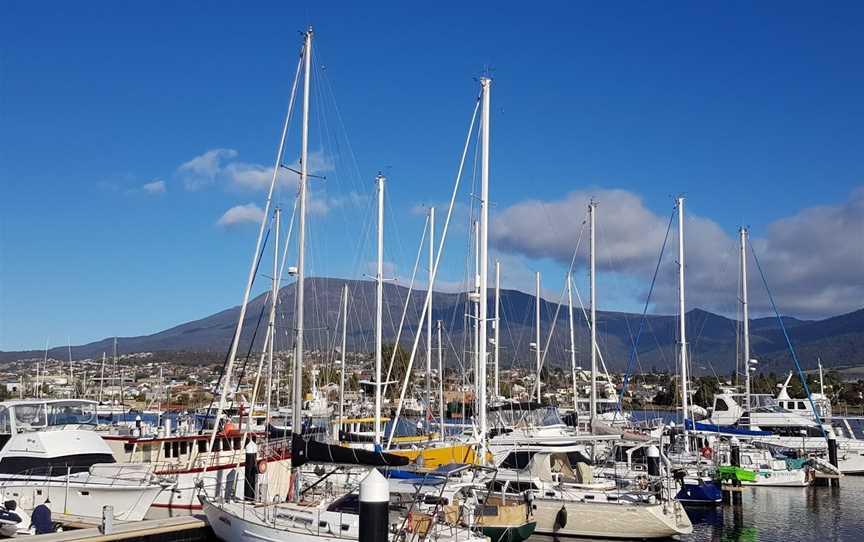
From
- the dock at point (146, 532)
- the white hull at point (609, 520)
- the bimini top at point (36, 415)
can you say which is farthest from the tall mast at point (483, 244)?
the bimini top at point (36, 415)

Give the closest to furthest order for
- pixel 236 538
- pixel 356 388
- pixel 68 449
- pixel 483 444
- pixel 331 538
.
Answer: pixel 331 538
pixel 236 538
pixel 483 444
pixel 68 449
pixel 356 388

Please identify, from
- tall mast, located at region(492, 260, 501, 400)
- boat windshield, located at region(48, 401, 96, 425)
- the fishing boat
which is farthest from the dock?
tall mast, located at region(492, 260, 501, 400)

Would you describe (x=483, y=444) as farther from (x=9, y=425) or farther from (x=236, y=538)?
(x=9, y=425)

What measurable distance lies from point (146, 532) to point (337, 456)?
6851 millimetres

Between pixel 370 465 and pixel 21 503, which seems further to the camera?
pixel 21 503

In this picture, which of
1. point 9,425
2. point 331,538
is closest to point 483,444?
point 331,538

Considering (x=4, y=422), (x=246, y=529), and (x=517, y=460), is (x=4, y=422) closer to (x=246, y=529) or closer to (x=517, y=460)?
(x=246, y=529)

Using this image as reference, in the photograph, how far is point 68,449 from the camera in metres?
32.0

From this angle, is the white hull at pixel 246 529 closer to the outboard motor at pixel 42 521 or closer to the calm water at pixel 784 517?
the calm water at pixel 784 517

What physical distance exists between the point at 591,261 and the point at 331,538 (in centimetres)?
3237

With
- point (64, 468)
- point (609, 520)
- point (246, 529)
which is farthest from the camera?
point (64, 468)

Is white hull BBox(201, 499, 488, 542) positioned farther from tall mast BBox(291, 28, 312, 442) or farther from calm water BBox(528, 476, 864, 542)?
calm water BBox(528, 476, 864, 542)

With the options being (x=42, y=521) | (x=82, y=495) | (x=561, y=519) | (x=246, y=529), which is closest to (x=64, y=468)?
(x=82, y=495)

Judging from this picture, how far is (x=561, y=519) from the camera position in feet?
99.7
